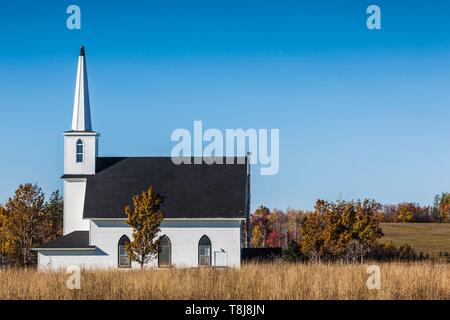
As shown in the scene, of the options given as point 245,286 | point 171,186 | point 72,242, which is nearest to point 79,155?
point 72,242

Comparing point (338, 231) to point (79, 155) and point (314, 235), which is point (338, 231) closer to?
point (314, 235)

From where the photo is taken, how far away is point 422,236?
9738 cm

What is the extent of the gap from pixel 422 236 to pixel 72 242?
52.3 metres

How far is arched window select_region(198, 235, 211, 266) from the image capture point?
5488 centimetres

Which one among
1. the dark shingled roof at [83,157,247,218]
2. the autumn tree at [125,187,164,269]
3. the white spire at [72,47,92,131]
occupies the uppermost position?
the white spire at [72,47,92,131]

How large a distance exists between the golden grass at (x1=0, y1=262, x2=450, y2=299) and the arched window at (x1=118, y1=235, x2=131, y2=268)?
807 inches

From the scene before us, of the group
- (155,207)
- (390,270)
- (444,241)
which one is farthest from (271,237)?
(390,270)

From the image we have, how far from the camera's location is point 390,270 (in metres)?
34.2

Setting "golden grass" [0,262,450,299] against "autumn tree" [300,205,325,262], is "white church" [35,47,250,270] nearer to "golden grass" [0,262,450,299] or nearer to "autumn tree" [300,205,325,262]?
"autumn tree" [300,205,325,262]

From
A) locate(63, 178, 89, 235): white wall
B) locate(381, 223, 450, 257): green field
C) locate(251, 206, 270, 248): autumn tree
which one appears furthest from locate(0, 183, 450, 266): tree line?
locate(251, 206, 270, 248): autumn tree

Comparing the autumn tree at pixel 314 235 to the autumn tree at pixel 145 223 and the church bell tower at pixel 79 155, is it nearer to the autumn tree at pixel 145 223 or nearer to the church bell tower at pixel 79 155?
the autumn tree at pixel 145 223

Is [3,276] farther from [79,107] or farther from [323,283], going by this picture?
[79,107]

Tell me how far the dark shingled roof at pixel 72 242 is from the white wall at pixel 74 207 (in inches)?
40.5

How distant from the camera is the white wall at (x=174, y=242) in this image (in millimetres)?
54812
